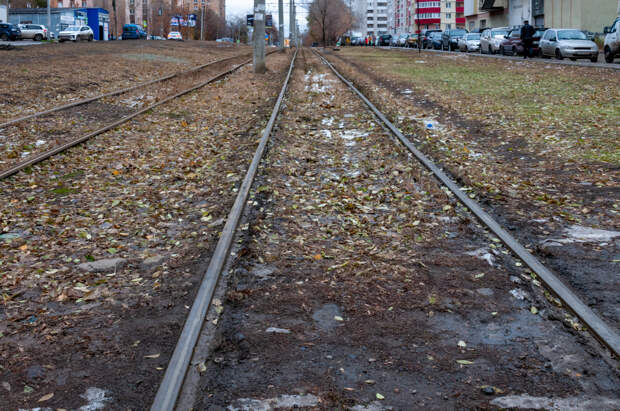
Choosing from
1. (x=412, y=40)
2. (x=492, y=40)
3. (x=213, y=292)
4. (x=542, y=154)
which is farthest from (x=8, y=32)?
(x=213, y=292)

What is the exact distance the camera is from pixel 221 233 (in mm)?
5480

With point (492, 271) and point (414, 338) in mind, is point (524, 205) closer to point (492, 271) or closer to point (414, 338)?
Answer: point (492, 271)

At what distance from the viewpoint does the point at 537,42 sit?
111ft

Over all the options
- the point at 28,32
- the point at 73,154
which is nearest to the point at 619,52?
the point at 73,154

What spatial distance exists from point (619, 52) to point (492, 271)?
2480 cm

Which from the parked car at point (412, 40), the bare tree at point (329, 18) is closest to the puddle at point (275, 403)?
the parked car at point (412, 40)

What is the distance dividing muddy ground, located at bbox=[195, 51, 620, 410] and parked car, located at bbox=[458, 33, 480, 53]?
40335 millimetres

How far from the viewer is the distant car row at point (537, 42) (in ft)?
88.0

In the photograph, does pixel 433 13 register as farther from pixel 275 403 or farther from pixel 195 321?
pixel 275 403

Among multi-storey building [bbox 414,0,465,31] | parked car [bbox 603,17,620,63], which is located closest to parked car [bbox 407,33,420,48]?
parked car [bbox 603,17,620,63]

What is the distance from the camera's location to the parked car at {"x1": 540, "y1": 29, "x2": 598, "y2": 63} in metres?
28.6

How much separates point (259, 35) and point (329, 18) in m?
103

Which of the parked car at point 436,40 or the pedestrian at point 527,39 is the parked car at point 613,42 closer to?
the pedestrian at point 527,39

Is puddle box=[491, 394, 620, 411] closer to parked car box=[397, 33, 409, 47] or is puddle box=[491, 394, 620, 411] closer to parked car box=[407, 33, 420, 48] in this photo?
parked car box=[407, 33, 420, 48]
